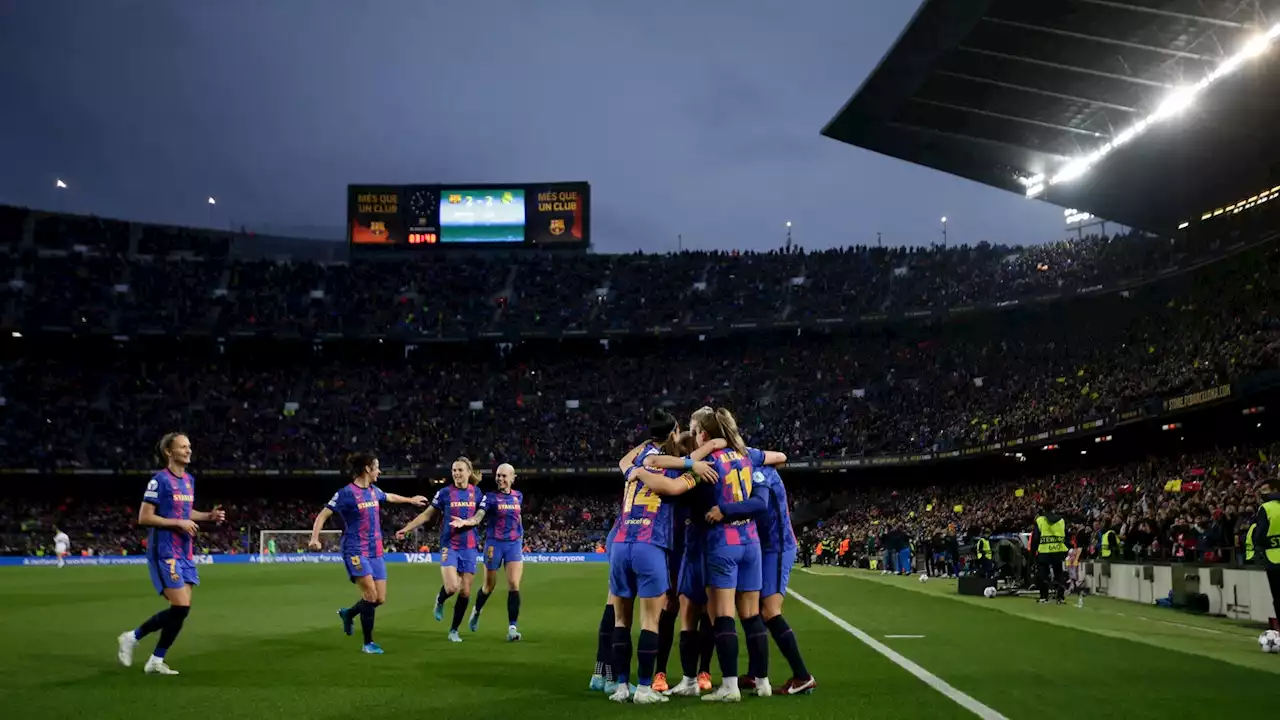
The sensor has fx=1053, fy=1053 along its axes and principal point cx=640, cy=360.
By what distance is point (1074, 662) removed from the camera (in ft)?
38.5

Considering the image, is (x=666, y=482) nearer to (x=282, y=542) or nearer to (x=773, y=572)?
(x=773, y=572)

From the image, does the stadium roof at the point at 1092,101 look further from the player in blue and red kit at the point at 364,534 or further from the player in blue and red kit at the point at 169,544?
the player in blue and red kit at the point at 169,544

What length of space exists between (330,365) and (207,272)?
34.7 ft

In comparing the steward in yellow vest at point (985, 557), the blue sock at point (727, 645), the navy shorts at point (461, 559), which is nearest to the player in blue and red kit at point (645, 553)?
the blue sock at point (727, 645)

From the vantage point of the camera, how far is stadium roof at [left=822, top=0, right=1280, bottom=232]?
98.7 ft


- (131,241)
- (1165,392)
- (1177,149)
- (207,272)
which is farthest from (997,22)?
(131,241)

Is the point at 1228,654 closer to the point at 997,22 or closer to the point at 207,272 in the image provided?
the point at 997,22

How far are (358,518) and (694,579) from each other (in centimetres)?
568

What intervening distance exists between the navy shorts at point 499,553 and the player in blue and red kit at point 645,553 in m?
6.31

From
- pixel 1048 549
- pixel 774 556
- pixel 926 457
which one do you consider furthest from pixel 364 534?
pixel 926 457

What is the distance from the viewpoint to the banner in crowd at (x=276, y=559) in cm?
5153

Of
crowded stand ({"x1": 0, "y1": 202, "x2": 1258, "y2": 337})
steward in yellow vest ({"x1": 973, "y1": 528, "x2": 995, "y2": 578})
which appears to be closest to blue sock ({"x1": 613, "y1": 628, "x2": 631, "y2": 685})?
steward in yellow vest ({"x1": 973, "y1": 528, "x2": 995, "y2": 578})

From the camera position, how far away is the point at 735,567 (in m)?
8.80

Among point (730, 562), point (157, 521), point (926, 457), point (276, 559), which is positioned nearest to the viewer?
point (730, 562)
